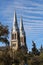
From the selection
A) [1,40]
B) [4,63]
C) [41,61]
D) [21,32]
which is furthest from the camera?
[21,32]

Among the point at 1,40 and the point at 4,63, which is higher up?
Result: the point at 1,40

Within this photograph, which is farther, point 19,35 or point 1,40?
point 19,35

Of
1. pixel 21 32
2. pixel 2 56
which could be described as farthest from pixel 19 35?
pixel 2 56

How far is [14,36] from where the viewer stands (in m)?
177

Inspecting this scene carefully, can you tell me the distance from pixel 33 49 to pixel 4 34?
362 feet

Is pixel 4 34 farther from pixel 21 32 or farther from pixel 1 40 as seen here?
pixel 21 32

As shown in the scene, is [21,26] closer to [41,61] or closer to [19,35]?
[19,35]

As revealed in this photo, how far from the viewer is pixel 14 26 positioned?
174 metres

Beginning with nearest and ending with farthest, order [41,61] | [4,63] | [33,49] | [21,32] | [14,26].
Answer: [4,63] → [41,61] → [33,49] → [14,26] → [21,32]

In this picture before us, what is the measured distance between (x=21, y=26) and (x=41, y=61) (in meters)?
111

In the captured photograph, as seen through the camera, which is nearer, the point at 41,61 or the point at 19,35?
the point at 41,61

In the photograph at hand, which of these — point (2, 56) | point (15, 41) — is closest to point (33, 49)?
point (15, 41)

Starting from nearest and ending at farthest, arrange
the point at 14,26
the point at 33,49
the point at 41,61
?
the point at 41,61 < the point at 33,49 < the point at 14,26

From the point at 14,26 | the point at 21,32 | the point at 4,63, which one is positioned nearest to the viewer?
the point at 4,63
